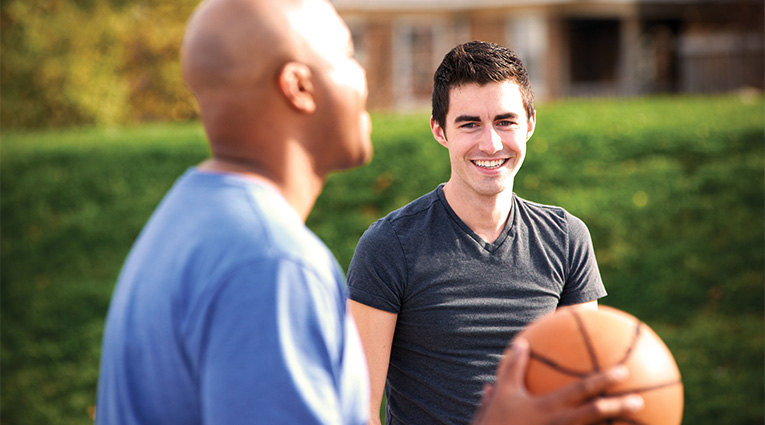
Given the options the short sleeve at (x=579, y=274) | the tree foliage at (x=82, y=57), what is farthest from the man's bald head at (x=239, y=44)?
the tree foliage at (x=82, y=57)

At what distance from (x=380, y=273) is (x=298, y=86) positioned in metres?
1.43

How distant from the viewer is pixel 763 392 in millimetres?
7453

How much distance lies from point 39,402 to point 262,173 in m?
7.92

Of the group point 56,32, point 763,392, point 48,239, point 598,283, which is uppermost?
point 56,32

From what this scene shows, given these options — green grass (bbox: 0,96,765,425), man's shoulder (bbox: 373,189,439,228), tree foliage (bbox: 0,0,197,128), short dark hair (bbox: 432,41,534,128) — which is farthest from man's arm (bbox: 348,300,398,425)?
tree foliage (bbox: 0,0,197,128)

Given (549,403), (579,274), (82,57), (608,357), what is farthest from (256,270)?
(82,57)

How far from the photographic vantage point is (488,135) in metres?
3.06

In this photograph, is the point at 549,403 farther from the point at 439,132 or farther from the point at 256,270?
the point at 439,132

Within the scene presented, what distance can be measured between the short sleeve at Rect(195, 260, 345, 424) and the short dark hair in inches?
69.2

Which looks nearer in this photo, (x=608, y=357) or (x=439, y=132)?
(x=608, y=357)

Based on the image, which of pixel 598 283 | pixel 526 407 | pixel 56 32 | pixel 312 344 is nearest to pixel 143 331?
pixel 312 344

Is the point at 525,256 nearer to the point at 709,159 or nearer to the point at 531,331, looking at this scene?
the point at 531,331

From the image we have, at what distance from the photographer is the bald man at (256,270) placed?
149 centimetres

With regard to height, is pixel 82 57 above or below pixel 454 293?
above
